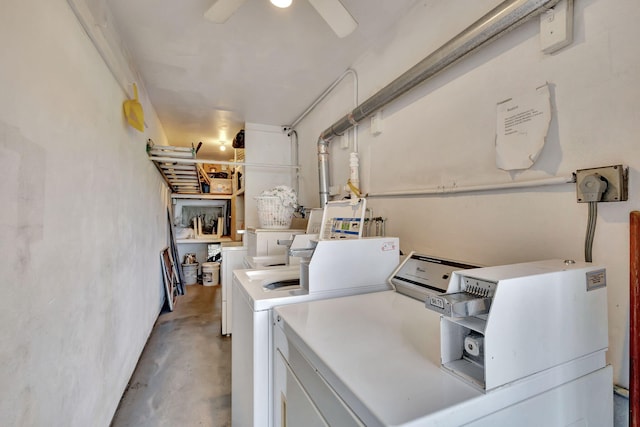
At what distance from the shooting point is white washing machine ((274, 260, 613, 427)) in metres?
0.55

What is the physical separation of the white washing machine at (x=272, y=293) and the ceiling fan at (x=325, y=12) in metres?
1.09

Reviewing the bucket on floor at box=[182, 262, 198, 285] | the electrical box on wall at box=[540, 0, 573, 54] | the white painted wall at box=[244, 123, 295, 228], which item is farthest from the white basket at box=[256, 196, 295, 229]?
the bucket on floor at box=[182, 262, 198, 285]

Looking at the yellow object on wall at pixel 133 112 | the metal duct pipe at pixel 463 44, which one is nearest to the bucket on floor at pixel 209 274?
the yellow object on wall at pixel 133 112

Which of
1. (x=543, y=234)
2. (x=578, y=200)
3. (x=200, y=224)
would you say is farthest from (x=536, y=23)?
(x=200, y=224)

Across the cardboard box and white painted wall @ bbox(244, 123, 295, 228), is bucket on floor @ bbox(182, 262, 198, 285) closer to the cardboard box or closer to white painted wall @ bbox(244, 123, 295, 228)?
the cardboard box

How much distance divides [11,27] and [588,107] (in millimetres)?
1833

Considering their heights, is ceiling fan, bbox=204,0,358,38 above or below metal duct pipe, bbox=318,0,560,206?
above

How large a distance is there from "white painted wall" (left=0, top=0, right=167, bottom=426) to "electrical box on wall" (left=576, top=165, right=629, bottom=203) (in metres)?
1.77

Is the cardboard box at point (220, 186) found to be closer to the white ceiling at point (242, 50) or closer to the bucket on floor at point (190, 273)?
the bucket on floor at point (190, 273)

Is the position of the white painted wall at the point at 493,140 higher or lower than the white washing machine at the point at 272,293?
higher

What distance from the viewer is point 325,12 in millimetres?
1335

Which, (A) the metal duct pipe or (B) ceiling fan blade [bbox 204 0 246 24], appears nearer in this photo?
(A) the metal duct pipe

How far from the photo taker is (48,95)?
41.2 inches

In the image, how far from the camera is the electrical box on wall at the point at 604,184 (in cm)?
81
